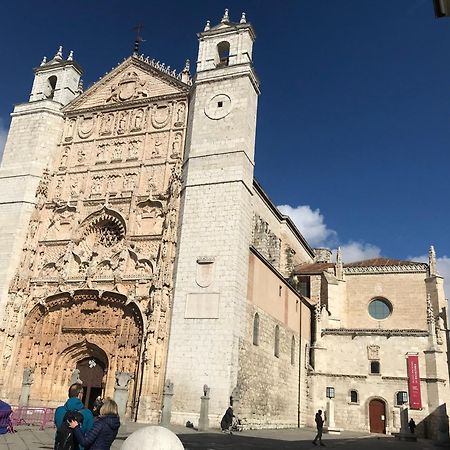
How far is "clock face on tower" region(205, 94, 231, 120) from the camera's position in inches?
856

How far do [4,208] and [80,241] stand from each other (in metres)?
4.48

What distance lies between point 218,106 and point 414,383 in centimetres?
1726

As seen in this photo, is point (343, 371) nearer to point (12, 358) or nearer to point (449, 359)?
point (449, 359)

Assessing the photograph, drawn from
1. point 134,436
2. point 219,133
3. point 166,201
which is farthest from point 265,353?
point 134,436

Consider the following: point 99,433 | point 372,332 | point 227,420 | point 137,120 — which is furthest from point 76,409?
point 372,332

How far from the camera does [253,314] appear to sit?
66.0ft

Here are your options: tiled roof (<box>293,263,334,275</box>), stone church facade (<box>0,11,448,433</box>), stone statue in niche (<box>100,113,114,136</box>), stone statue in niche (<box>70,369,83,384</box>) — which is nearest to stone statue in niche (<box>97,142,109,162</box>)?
stone church facade (<box>0,11,448,433</box>)

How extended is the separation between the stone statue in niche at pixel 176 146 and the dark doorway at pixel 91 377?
9.53 metres

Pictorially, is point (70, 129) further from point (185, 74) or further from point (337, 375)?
point (337, 375)

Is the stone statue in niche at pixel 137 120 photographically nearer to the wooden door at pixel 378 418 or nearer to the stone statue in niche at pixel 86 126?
the stone statue in niche at pixel 86 126

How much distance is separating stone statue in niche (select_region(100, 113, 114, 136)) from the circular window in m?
19.9

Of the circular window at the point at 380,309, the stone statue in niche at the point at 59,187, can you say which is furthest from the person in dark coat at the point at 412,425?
the stone statue in niche at the point at 59,187

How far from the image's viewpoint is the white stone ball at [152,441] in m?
3.87

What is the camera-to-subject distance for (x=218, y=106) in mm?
21953
